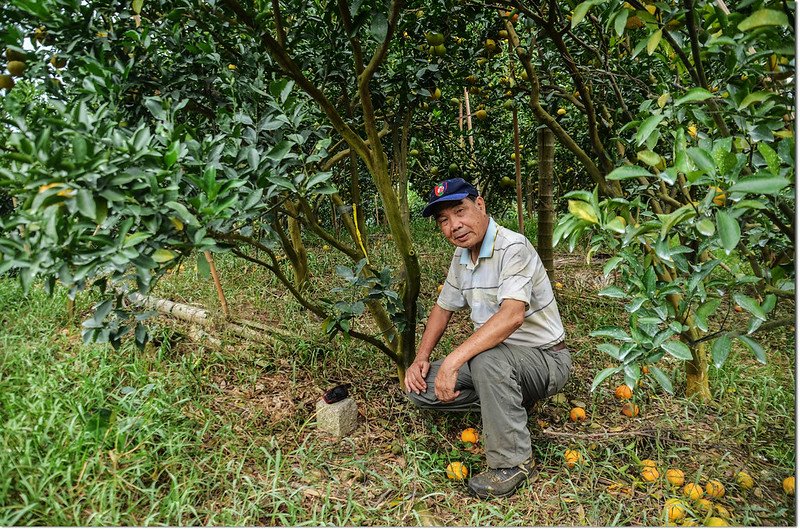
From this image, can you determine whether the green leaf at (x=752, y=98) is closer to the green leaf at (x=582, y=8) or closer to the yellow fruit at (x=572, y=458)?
the green leaf at (x=582, y=8)

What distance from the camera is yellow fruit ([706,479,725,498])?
183cm

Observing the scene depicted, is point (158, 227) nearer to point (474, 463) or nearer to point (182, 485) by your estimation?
point (182, 485)

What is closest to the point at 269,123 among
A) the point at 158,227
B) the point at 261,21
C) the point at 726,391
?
the point at 261,21

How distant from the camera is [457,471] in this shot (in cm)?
201

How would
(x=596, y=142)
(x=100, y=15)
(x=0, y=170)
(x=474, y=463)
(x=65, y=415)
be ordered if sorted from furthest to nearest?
1. (x=596, y=142)
2. (x=474, y=463)
3. (x=65, y=415)
4. (x=100, y=15)
5. (x=0, y=170)

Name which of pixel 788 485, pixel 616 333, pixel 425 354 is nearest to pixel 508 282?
pixel 425 354

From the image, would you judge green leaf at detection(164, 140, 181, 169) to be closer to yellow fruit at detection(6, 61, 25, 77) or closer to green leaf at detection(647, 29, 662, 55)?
yellow fruit at detection(6, 61, 25, 77)

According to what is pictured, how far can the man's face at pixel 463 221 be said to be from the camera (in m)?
2.11

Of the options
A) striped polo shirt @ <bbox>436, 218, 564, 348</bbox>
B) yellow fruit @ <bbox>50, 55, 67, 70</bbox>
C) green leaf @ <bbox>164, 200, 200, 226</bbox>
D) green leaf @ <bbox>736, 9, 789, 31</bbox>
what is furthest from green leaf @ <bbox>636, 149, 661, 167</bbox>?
yellow fruit @ <bbox>50, 55, 67, 70</bbox>

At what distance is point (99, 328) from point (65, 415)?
0.72m

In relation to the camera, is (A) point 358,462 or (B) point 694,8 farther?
(A) point 358,462

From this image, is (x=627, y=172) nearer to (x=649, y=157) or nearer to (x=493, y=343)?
(x=649, y=157)

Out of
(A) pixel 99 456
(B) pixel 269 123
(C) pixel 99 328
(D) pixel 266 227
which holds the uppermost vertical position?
(B) pixel 269 123

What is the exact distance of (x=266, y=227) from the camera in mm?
1737
